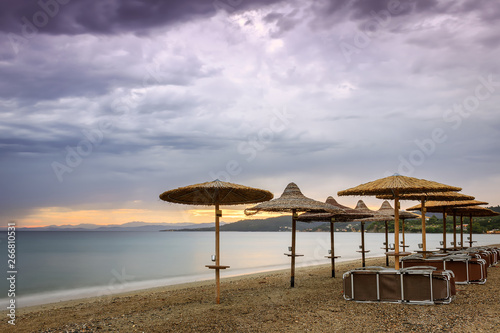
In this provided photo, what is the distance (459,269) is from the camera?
30.5 ft

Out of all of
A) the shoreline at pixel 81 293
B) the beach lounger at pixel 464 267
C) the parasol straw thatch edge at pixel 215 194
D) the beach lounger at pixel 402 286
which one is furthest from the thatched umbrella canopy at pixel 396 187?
the shoreline at pixel 81 293

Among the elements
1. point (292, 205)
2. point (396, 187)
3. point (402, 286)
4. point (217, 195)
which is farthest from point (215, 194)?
point (402, 286)

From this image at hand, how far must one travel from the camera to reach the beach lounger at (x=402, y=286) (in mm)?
6734

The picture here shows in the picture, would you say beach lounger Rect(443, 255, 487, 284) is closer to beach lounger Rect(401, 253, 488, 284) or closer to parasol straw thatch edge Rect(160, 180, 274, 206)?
beach lounger Rect(401, 253, 488, 284)

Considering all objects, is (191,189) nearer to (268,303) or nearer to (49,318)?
(268,303)

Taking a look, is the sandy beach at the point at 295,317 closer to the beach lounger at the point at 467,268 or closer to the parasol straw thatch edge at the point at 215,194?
the beach lounger at the point at 467,268

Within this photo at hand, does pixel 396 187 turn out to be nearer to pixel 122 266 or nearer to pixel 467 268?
pixel 467 268

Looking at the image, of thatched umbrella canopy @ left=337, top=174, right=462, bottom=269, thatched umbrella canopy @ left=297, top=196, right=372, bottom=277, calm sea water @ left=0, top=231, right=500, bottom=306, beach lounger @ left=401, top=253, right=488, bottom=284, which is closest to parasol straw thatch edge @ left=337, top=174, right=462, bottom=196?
thatched umbrella canopy @ left=337, top=174, right=462, bottom=269

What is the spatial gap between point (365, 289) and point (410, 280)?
2.58 ft

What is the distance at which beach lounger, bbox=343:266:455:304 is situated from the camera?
22.1ft

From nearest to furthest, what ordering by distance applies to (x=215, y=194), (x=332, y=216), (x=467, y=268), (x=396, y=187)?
(x=396, y=187) < (x=215, y=194) < (x=467, y=268) < (x=332, y=216)

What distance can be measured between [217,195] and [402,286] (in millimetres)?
3698

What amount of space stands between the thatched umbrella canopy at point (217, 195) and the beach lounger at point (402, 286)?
7.83 feet

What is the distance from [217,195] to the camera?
24.6 feet
